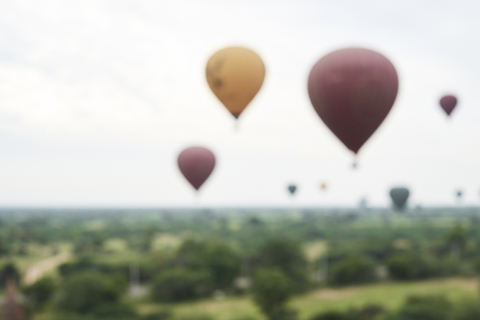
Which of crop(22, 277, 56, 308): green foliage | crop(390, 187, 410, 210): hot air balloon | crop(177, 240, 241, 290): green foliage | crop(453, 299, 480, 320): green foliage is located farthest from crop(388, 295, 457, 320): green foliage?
crop(22, 277, 56, 308): green foliage

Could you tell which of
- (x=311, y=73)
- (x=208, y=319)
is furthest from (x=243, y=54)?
(x=208, y=319)

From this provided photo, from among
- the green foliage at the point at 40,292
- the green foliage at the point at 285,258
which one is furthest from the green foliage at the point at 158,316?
the green foliage at the point at 285,258

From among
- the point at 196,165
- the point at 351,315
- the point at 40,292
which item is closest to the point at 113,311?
the point at 40,292

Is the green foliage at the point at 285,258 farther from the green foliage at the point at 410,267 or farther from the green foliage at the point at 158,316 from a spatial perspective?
the green foliage at the point at 158,316

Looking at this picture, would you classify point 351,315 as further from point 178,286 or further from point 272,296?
point 178,286

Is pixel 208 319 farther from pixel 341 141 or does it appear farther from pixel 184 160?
pixel 341 141

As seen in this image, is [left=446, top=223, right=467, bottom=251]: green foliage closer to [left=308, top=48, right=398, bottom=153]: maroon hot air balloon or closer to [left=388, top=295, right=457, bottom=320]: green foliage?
[left=388, top=295, right=457, bottom=320]: green foliage
